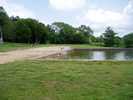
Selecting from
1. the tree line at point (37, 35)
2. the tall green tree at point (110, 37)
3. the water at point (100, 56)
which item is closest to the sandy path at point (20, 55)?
the water at point (100, 56)

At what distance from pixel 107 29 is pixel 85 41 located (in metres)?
8.75

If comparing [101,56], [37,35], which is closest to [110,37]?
[37,35]

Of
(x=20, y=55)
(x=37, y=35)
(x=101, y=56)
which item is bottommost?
(x=101, y=56)

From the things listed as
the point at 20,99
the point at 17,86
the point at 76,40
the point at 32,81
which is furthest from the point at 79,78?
the point at 76,40

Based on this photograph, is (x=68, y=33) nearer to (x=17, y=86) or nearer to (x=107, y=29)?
(x=107, y=29)

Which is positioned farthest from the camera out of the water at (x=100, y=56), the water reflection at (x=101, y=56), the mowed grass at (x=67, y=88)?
the water reflection at (x=101, y=56)

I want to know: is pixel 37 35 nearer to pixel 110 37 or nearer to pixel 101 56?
pixel 110 37

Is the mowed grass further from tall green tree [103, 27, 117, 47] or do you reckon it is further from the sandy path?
tall green tree [103, 27, 117, 47]

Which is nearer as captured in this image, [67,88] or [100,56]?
[67,88]

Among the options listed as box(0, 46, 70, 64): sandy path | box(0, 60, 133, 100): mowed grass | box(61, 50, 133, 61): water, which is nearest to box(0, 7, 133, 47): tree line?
box(61, 50, 133, 61): water

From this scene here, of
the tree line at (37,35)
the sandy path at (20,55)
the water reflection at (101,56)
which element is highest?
the tree line at (37,35)

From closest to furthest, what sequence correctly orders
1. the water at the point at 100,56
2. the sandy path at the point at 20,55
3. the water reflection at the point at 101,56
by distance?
the sandy path at the point at 20,55 < the water at the point at 100,56 < the water reflection at the point at 101,56

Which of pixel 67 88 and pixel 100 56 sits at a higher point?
pixel 67 88

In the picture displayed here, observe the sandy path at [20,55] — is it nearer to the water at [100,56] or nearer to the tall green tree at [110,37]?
the water at [100,56]
